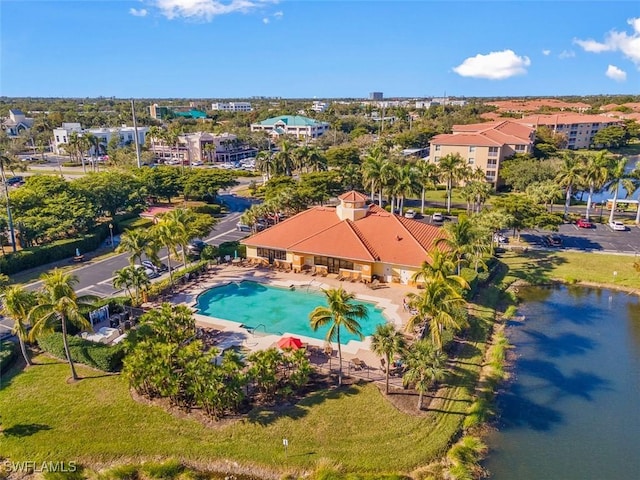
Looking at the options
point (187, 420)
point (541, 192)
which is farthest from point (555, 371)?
Result: point (541, 192)

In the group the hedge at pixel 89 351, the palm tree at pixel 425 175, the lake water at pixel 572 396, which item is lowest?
the lake water at pixel 572 396

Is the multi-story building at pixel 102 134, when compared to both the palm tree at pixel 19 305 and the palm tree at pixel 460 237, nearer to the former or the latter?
the palm tree at pixel 19 305

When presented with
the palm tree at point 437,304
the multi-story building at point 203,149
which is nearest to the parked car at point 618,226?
the palm tree at point 437,304

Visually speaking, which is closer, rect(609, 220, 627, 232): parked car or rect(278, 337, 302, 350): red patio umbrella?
rect(278, 337, 302, 350): red patio umbrella

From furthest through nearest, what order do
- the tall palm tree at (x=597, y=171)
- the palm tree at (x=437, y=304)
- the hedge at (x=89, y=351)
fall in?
1. the tall palm tree at (x=597, y=171)
2. the hedge at (x=89, y=351)
3. the palm tree at (x=437, y=304)

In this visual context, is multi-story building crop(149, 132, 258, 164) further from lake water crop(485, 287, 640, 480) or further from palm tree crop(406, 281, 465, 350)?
palm tree crop(406, 281, 465, 350)

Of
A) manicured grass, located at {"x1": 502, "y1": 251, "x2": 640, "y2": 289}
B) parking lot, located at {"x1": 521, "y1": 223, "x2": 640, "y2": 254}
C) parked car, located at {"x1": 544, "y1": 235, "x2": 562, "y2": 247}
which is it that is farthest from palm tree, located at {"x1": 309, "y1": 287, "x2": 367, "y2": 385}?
parked car, located at {"x1": 544, "y1": 235, "x2": 562, "y2": 247}
